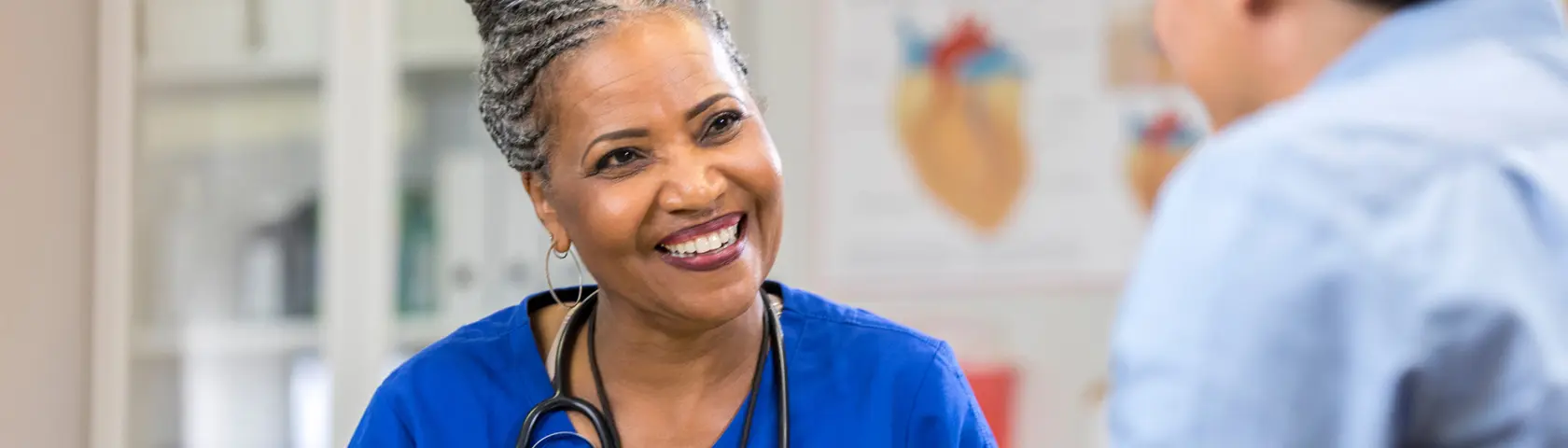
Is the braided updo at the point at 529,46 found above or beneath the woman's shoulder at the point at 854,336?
above

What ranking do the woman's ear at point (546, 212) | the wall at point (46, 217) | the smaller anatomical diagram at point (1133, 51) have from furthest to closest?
1. the smaller anatomical diagram at point (1133, 51)
2. the wall at point (46, 217)
3. the woman's ear at point (546, 212)

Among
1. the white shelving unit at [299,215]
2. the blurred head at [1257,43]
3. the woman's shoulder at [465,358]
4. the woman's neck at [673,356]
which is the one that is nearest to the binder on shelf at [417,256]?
the white shelving unit at [299,215]

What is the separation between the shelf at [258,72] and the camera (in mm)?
2201

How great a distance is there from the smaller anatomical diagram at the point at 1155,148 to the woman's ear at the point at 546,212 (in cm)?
140

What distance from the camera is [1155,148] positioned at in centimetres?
245

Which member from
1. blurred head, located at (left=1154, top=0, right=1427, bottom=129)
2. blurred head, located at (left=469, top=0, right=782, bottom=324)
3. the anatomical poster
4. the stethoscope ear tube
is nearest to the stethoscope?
the stethoscope ear tube

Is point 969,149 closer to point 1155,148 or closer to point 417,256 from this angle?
point 1155,148

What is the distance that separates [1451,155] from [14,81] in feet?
6.23

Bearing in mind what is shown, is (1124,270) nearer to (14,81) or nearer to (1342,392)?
(14,81)

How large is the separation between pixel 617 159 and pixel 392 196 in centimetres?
113

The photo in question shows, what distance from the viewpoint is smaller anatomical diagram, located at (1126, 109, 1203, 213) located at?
2447mm

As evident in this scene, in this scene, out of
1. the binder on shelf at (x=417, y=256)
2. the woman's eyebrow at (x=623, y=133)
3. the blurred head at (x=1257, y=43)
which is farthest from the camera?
the binder on shelf at (x=417, y=256)

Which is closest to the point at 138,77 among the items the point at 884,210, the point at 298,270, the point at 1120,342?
the point at 298,270

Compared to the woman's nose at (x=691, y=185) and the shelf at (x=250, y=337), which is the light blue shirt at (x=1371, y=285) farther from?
the shelf at (x=250, y=337)
